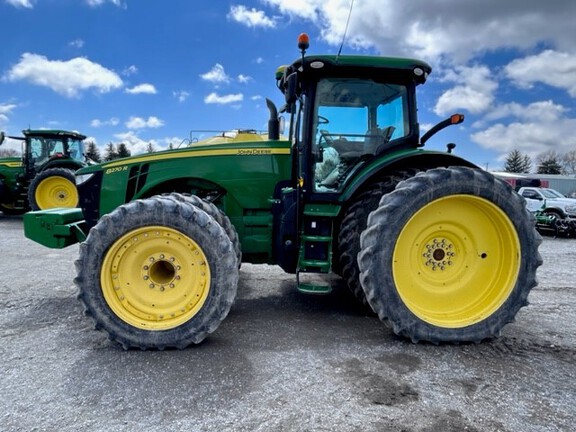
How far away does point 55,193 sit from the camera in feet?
39.4

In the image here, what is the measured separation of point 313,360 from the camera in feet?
10.2

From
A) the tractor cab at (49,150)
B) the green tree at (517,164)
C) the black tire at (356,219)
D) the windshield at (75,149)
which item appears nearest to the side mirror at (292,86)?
the black tire at (356,219)

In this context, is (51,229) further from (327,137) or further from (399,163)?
(399,163)

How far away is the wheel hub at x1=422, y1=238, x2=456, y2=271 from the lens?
3.58m

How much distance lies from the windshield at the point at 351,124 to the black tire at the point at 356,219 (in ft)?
0.84

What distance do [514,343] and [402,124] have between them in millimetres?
2227

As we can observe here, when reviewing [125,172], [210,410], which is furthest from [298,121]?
[210,410]

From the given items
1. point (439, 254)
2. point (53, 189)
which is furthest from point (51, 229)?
point (53, 189)

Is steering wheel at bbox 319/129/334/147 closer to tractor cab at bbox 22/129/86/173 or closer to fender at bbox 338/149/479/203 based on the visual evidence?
fender at bbox 338/149/479/203

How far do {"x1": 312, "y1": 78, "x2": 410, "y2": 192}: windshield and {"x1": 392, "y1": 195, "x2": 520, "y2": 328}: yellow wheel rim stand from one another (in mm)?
872

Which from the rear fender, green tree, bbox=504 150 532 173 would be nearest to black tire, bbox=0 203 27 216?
the rear fender

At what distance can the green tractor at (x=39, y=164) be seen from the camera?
12.1m

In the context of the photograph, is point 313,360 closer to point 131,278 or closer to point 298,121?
point 131,278

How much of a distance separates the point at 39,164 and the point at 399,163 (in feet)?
42.5
